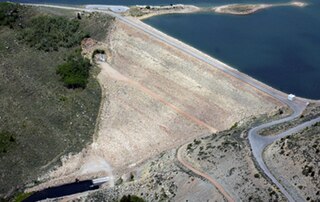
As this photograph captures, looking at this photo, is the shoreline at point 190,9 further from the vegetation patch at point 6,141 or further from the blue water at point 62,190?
the blue water at point 62,190

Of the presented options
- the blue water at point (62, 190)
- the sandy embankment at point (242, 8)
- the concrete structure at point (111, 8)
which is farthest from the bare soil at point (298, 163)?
the concrete structure at point (111, 8)

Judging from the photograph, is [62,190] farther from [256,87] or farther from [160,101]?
[256,87]

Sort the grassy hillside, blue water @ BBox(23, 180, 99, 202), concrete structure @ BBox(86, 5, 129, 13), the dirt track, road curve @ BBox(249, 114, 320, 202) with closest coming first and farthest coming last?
1. road curve @ BBox(249, 114, 320, 202)
2. blue water @ BBox(23, 180, 99, 202)
3. the grassy hillside
4. the dirt track
5. concrete structure @ BBox(86, 5, 129, 13)

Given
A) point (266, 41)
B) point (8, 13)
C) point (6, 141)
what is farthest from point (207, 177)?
point (8, 13)

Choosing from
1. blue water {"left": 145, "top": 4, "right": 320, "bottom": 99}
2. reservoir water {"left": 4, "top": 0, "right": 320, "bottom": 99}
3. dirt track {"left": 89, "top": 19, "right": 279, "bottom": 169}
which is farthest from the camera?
reservoir water {"left": 4, "top": 0, "right": 320, "bottom": 99}

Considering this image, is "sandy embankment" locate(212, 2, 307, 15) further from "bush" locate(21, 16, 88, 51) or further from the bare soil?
the bare soil

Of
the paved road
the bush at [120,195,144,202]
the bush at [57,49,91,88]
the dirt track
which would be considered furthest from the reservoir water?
the bush at [120,195,144,202]
